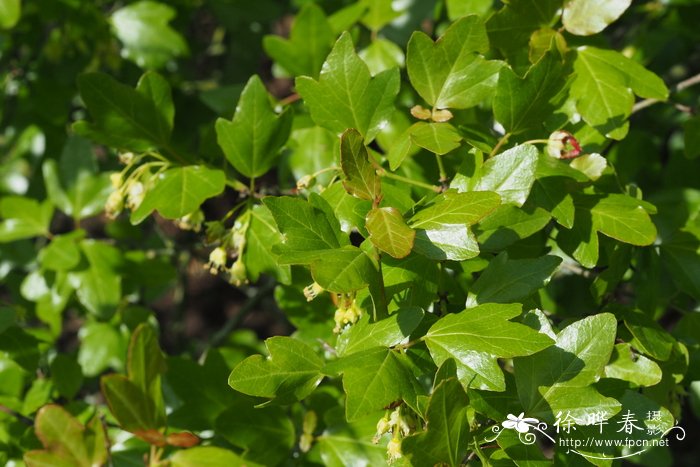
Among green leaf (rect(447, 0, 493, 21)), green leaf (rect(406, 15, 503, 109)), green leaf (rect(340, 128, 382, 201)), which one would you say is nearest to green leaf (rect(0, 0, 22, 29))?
green leaf (rect(447, 0, 493, 21))

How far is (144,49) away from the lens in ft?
7.31

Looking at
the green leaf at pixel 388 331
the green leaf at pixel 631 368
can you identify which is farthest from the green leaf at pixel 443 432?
the green leaf at pixel 631 368

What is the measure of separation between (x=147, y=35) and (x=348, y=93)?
3.71ft

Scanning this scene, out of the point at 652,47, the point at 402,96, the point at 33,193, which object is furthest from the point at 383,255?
the point at 33,193

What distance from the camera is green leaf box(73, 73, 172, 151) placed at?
1.42 m

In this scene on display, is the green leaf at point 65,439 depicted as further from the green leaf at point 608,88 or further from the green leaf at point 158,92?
the green leaf at point 608,88

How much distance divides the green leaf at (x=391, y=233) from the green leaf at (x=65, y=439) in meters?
0.63

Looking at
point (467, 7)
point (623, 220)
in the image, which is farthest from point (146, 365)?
point (467, 7)

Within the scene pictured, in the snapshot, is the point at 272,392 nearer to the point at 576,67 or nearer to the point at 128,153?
the point at 128,153

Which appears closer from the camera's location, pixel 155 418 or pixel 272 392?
pixel 272 392

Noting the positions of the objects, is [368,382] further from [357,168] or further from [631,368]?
[631,368]

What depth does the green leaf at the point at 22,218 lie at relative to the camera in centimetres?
190

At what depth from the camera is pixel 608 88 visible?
4.45 ft

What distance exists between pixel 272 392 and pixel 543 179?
1.77 ft
